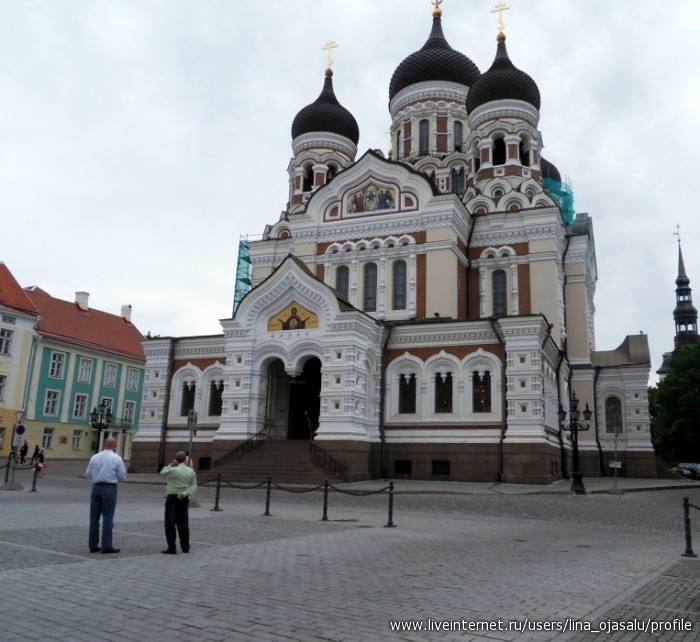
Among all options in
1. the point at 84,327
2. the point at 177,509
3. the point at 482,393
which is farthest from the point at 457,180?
the point at 177,509

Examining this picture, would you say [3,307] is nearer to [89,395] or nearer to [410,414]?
[89,395]

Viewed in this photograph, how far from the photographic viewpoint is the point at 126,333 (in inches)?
2012

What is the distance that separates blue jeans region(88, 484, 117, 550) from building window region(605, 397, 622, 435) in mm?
30053

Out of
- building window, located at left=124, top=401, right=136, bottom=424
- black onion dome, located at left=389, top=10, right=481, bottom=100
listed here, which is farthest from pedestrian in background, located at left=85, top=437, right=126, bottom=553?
building window, located at left=124, top=401, right=136, bottom=424

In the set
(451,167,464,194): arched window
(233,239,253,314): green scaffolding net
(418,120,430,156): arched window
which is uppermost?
(418,120,430,156): arched window

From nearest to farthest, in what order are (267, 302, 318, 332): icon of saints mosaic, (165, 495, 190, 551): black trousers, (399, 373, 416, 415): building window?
(165, 495, 190, 551): black trousers, (267, 302, 318, 332): icon of saints mosaic, (399, 373, 416, 415): building window

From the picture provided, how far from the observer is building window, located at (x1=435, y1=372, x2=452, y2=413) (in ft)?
87.6

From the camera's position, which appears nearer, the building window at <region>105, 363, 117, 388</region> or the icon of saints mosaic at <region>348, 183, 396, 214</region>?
the icon of saints mosaic at <region>348, 183, 396, 214</region>

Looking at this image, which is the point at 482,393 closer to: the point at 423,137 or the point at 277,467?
the point at 277,467

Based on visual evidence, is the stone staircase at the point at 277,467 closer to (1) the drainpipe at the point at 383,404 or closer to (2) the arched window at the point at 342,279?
(1) the drainpipe at the point at 383,404

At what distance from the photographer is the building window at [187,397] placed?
3075 centimetres

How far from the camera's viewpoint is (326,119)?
133 ft

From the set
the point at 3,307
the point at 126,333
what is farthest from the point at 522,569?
the point at 126,333

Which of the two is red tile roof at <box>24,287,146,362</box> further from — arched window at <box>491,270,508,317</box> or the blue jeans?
the blue jeans
